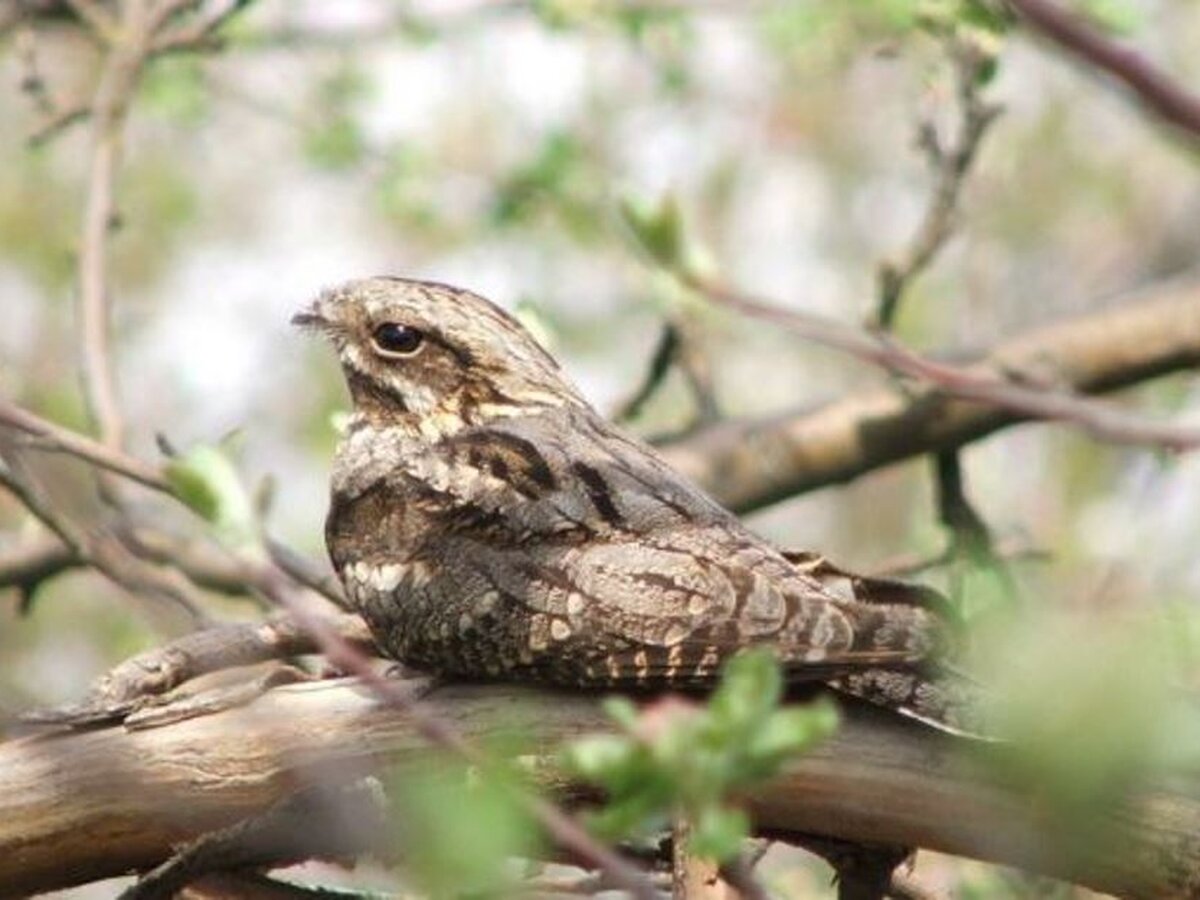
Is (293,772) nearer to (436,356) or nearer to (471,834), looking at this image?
(436,356)

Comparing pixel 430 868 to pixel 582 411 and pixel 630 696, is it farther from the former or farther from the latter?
pixel 582 411

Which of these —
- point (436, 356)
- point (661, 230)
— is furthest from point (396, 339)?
point (661, 230)

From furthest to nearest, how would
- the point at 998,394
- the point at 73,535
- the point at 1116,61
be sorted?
the point at 73,535
the point at 998,394
the point at 1116,61

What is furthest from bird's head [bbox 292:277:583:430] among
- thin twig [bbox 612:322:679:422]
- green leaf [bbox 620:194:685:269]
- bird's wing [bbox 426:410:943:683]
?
green leaf [bbox 620:194:685:269]

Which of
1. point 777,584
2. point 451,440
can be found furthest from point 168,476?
point 451,440

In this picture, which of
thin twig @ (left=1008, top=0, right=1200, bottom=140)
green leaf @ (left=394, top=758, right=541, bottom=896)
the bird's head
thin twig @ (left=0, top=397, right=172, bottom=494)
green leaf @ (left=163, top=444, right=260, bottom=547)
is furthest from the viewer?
the bird's head

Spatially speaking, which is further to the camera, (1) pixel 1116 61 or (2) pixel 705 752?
(2) pixel 705 752

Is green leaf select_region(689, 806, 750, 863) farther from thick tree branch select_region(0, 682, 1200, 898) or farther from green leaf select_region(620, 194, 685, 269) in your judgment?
thick tree branch select_region(0, 682, 1200, 898)
